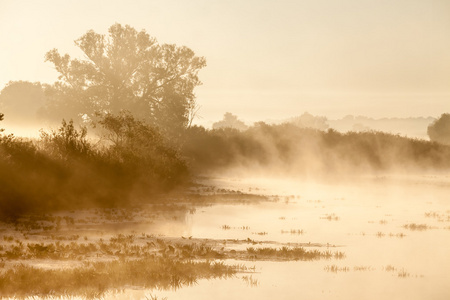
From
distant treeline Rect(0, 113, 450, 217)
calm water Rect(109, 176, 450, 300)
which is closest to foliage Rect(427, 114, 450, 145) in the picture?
distant treeline Rect(0, 113, 450, 217)

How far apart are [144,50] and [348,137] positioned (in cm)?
2904

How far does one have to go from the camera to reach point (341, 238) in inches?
1041

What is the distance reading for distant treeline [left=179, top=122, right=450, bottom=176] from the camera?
77.0m

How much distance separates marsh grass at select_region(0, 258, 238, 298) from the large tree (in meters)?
54.3

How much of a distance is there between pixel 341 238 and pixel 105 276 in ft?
40.8

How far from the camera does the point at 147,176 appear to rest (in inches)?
1706

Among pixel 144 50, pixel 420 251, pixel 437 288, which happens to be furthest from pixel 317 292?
pixel 144 50

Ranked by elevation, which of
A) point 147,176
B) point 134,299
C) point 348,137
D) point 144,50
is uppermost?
point 144,50

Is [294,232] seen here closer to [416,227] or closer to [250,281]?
[416,227]

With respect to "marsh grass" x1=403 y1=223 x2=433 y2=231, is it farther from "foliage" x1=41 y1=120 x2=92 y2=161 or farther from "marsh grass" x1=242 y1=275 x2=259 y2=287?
"foliage" x1=41 y1=120 x2=92 y2=161

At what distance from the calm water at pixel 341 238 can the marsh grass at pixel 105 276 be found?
74 cm

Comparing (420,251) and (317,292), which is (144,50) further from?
(317,292)

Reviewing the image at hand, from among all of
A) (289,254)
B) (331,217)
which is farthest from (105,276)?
(331,217)

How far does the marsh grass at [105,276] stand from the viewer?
1555 centimetres
